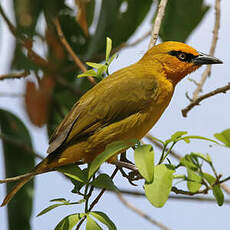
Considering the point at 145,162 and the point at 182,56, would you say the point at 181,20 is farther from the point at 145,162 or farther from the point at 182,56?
the point at 145,162

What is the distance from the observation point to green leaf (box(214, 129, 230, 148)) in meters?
2.05

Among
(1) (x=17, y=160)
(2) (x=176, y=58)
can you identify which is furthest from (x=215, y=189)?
(1) (x=17, y=160)

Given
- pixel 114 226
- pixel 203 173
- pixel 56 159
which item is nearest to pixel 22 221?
pixel 56 159

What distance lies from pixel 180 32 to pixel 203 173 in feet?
8.82

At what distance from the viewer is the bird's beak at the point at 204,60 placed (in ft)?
13.0

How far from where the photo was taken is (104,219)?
2.31m

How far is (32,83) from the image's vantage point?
5484mm

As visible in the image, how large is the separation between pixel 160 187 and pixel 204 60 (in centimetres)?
210

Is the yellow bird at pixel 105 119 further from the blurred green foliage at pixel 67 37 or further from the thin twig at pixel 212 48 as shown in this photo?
the blurred green foliage at pixel 67 37

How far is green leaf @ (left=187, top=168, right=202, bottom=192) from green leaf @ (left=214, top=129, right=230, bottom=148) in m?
0.22

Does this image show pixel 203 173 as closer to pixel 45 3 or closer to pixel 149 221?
pixel 149 221

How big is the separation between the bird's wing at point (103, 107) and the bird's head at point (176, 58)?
553 mm

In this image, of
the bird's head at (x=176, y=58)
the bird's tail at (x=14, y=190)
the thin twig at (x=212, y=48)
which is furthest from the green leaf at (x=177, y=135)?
the bird's head at (x=176, y=58)

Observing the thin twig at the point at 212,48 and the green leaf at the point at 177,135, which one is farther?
the thin twig at the point at 212,48
